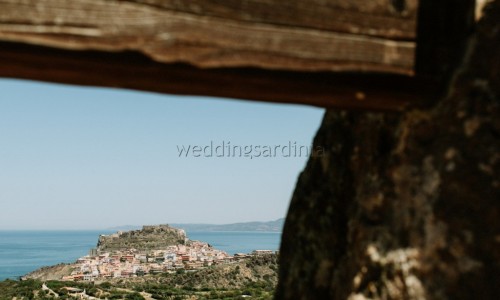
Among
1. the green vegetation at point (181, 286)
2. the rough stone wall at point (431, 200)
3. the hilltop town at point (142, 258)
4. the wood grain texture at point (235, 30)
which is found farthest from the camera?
the hilltop town at point (142, 258)

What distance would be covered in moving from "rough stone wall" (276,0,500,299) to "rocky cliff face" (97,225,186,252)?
86151 mm

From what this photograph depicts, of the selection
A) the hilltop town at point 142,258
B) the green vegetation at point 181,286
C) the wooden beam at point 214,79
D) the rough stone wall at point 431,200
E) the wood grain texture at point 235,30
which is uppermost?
the wood grain texture at point 235,30

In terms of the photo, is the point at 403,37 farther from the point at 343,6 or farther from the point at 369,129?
the point at 369,129

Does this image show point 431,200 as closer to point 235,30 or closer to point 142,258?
point 235,30

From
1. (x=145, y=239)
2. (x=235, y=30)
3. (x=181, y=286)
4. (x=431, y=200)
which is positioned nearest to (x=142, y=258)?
(x=145, y=239)

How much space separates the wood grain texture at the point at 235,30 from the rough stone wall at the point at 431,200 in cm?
19

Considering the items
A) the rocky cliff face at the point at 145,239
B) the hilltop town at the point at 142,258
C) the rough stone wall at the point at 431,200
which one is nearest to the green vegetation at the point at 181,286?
the hilltop town at the point at 142,258

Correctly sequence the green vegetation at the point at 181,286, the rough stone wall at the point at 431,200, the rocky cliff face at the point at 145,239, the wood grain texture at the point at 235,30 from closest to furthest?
the wood grain texture at the point at 235,30 < the rough stone wall at the point at 431,200 < the green vegetation at the point at 181,286 < the rocky cliff face at the point at 145,239

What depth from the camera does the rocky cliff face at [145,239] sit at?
8719 centimetres

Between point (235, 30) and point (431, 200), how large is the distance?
0.63 metres

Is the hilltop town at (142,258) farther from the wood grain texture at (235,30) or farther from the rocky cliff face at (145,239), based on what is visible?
the wood grain texture at (235,30)

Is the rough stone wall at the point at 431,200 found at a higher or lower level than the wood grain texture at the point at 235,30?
lower

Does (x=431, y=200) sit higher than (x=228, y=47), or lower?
lower

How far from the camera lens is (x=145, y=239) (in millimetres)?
88875
